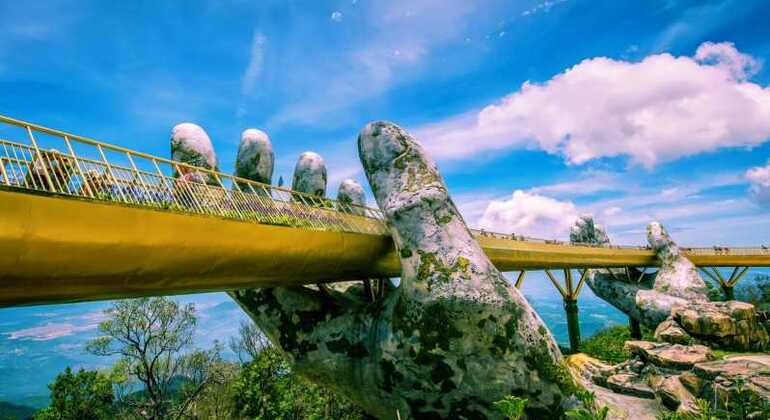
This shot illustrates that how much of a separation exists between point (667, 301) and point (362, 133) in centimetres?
2152

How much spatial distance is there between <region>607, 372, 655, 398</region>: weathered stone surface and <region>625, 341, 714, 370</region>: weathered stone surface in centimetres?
80

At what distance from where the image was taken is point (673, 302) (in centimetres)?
2273

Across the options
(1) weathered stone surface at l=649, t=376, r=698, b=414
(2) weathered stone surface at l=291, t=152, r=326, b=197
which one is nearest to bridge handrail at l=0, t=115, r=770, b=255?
(2) weathered stone surface at l=291, t=152, r=326, b=197

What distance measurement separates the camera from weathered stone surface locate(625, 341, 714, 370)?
1152cm

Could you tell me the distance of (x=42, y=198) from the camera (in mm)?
5367

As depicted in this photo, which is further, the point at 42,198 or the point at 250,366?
the point at 250,366

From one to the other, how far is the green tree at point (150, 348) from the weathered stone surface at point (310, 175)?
18853 mm

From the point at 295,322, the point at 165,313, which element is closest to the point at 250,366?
the point at 165,313

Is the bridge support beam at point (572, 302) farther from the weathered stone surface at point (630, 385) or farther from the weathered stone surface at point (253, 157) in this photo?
the weathered stone surface at point (253, 157)

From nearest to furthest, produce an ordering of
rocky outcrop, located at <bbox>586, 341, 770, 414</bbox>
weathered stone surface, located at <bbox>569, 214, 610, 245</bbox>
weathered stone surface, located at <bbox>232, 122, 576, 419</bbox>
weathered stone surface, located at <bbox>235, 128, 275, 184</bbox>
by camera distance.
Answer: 1. rocky outcrop, located at <bbox>586, 341, 770, 414</bbox>
2. weathered stone surface, located at <bbox>232, 122, 576, 419</bbox>
3. weathered stone surface, located at <bbox>235, 128, 275, 184</bbox>
4. weathered stone surface, located at <bbox>569, 214, 610, 245</bbox>

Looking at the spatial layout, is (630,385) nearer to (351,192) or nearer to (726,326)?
(726,326)

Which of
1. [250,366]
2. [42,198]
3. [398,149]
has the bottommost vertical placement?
[250,366]

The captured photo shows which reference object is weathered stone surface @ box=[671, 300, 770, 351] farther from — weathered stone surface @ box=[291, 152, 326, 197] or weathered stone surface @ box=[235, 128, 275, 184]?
weathered stone surface @ box=[235, 128, 275, 184]

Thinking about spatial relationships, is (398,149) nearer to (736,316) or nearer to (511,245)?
(511,245)
